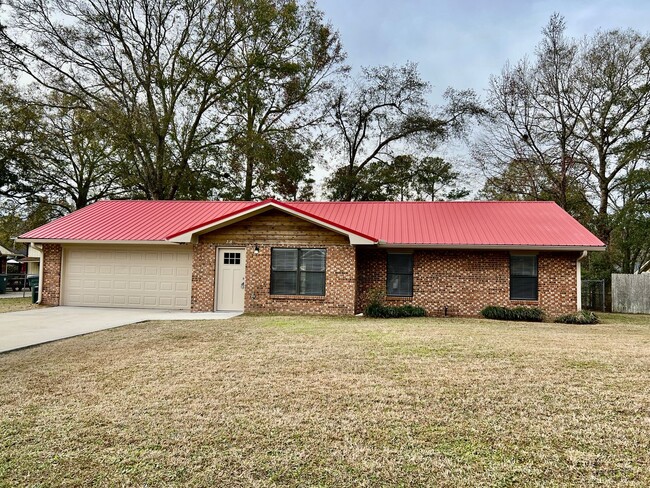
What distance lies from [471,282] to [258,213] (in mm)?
6996

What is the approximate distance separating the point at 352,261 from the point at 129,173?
20829 millimetres

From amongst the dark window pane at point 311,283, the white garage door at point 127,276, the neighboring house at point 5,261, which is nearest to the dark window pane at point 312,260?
the dark window pane at point 311,283

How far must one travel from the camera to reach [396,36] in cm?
1870

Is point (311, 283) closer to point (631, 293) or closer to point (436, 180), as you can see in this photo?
point (631, 293)

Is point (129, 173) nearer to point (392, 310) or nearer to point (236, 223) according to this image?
point (236, 223)

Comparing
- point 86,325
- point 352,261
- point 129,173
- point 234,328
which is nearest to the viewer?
point 234,328

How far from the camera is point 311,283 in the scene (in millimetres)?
13891

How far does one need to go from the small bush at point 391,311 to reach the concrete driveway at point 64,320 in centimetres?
403

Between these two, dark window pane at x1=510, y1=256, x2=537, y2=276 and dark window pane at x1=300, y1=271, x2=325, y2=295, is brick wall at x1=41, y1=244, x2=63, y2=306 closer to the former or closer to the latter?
dark window pane at x1=300, y1=271, x2=325, y2=295

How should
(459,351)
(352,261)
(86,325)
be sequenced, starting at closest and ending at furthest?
(459,351) < (86,325) < (352,261)

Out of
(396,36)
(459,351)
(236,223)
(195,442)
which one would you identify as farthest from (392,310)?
(396,36)

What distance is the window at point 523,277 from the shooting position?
560 inches

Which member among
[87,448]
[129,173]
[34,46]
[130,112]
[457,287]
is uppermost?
[34,46]

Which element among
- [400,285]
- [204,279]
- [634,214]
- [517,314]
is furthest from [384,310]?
[634,214]
